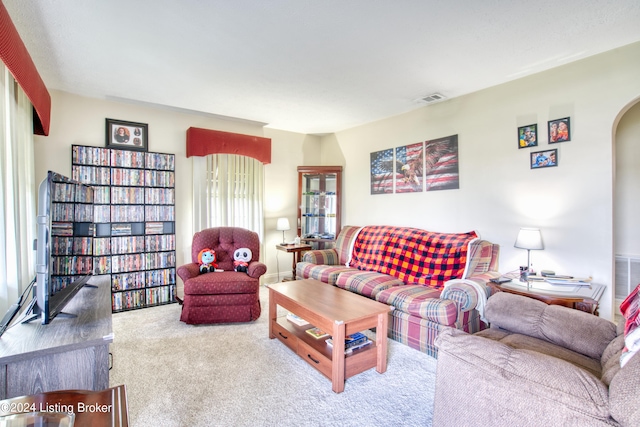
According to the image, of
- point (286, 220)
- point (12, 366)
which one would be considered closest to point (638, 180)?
point (286, 220)

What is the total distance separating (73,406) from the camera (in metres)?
0.96

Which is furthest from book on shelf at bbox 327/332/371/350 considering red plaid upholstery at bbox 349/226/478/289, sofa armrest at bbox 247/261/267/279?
sofa armrest at bbox 247/261/267/279

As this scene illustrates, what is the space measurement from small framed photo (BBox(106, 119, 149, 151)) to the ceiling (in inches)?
12.6

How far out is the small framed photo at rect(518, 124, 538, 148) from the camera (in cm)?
281

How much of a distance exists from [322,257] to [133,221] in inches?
91.2

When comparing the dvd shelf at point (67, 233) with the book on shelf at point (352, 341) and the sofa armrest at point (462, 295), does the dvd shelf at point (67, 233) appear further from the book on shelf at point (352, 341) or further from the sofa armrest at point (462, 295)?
the sofa armrest at point (462, 295)

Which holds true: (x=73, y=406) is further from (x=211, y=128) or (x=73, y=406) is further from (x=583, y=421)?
(x=211, y=128)

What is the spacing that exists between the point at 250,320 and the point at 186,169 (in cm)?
216

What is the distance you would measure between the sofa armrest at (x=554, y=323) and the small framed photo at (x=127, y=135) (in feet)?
13.0

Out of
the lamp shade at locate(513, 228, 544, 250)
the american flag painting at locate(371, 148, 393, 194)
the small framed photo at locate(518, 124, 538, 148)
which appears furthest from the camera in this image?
the american flag painting at locate(371, 148, 393, 194)

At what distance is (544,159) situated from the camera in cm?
276

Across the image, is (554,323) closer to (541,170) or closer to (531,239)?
(531,239)

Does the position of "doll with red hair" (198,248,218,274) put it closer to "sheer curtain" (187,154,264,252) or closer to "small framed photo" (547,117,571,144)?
"sheer curtain" (187,154,264,252)

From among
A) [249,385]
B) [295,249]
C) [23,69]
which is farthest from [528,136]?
[23,69]
